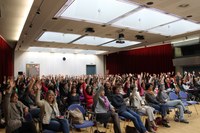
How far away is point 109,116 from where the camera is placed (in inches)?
187

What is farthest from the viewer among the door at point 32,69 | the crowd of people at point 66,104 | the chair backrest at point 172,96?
the door at point 32,69

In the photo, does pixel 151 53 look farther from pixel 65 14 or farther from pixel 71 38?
pixel 65 14

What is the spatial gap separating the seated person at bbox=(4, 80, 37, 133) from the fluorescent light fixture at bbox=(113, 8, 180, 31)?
4.95m

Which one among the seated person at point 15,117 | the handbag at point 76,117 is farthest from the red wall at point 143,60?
the seated person at point 15,117

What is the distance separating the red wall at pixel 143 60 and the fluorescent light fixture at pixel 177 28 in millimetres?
5047

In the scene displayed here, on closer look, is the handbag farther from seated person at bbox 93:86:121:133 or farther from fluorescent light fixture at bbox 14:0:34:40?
fluorescent light fixture at bbox 14:0:34:40

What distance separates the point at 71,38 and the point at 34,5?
5569mm

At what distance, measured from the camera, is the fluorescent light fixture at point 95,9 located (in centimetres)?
619

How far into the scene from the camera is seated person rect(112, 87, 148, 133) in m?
4.82

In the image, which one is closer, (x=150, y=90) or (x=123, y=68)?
(x=150, y=90)

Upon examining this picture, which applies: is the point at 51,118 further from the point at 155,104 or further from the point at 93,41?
the point at 93,41

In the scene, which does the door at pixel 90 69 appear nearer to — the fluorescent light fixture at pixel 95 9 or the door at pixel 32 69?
the door at pixel 32 69

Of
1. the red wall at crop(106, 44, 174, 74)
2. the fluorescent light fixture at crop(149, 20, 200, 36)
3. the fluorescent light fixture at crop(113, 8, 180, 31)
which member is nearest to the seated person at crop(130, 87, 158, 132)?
the fluorescent light fixture at crop(113, 8, 180, 31)

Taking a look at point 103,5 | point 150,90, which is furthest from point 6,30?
point 150,90
